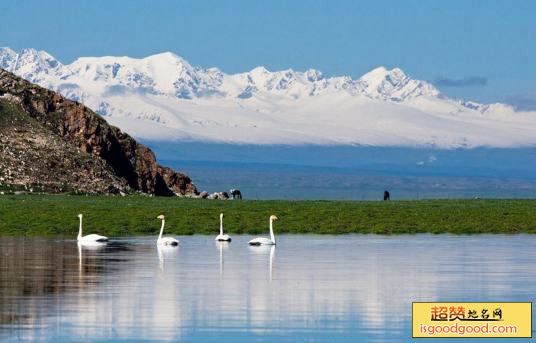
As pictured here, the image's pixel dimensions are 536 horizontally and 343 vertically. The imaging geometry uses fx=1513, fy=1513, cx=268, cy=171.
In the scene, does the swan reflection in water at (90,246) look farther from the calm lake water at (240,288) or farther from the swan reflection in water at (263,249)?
the swan reflection in water at (263,249)

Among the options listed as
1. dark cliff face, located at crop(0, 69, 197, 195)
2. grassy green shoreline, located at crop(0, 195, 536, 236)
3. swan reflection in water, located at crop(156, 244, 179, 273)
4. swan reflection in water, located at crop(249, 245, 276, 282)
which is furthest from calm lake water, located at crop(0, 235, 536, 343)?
dark cliff face, located at crop(0, 69, 197, 195)

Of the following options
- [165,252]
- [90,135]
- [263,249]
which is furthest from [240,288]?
[90,135]

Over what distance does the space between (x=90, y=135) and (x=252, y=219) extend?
69252 millimetres

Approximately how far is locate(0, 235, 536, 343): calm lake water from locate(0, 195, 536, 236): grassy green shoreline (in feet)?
41.2

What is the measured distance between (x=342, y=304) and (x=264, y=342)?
7173 millimetres

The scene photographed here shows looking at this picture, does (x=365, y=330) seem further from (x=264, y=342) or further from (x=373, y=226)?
(x=373, y=226)

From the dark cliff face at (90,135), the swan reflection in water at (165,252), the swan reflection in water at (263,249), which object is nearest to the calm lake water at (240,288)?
the swan reflection in water at (165,252)

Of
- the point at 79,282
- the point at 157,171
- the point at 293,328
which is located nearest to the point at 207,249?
the point at 79,282

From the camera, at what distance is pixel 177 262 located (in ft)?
175

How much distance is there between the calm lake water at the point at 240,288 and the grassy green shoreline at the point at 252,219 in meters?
12.6

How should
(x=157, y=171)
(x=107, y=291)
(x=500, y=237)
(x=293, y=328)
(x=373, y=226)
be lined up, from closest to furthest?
(x=293, y=328) → (x=107, y=291) → (x=500, y=237) → (x=373, y=226) → (x=157, y=171)

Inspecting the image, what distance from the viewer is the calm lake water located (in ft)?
111

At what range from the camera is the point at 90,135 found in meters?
153

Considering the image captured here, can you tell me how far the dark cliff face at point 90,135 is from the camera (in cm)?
15088
